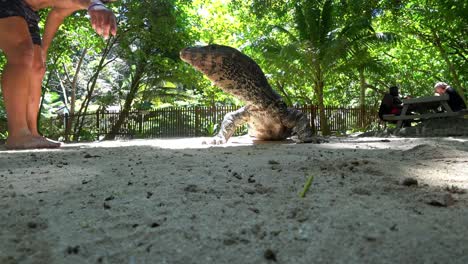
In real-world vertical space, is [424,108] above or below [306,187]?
above

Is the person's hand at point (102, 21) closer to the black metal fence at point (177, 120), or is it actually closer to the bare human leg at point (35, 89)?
the bare human leg at point (35, 89)

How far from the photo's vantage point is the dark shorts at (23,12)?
336cm

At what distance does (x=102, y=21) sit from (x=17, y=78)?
56.6 inches

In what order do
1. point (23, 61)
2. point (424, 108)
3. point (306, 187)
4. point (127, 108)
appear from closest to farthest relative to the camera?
point (306, 187) < point (23, 61) < point (424, 108) < point (127, 108)

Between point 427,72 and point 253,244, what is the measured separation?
707 inches

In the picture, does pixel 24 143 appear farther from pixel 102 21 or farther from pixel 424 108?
pixel 424 108

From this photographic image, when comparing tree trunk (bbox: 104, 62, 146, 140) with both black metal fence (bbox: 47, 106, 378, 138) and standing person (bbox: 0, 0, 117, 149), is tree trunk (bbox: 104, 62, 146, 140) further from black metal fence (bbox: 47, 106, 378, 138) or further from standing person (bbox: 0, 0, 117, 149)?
standing person (bbox: 0, 0, 117, 149)

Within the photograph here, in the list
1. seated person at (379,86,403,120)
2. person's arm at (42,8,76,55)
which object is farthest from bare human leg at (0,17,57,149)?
seated person at (379,86,403,120)

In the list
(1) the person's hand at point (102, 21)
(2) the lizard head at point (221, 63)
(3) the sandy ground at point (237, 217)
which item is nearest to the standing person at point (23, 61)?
(1) the person's hand at point (102, 21)

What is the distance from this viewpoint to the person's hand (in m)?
2.89

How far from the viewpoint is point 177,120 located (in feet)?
53.1

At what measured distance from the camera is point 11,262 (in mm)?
827

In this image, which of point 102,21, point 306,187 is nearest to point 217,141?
point 102,21

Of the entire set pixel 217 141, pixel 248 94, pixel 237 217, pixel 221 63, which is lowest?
pixel 237 217
